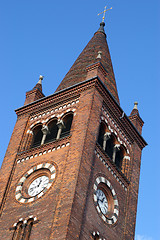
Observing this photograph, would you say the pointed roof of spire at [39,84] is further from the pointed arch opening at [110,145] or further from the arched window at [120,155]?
the arched window at [120,155]

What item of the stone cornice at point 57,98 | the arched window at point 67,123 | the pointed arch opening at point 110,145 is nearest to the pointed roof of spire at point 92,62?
the stone cornice at point 57,98

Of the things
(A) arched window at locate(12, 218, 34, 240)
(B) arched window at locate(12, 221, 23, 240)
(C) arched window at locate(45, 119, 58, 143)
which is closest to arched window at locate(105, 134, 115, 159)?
(C) arched window at locate(45, 119, 58, 143)

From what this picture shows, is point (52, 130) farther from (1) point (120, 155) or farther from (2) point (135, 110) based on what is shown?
(2) point (135, 110)

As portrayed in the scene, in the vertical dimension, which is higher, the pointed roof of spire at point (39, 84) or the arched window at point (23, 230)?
the pointed roof of spire at point (39, 84)

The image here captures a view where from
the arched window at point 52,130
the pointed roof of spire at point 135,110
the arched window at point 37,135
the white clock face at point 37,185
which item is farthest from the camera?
the pointed roof of spire at point 135,110

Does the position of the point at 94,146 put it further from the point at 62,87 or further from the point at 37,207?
the point at 62,87

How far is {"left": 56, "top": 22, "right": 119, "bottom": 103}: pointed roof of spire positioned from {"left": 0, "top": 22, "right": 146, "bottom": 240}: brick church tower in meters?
0.14

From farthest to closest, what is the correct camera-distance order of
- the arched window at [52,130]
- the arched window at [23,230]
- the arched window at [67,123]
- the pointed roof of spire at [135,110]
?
1. the pointed roof of spire at [135,110]
2. the arched window at [52,130]
3. the arched window at [67,123]
4. the arched window at [23,230]

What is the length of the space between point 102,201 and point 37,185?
354 centimetres

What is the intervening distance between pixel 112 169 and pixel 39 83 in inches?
390

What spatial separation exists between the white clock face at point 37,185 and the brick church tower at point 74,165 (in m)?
0.05

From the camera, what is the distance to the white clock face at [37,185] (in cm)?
3206

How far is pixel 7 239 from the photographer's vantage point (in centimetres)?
3042

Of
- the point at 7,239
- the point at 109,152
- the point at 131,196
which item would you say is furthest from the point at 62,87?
the point at 7,239
